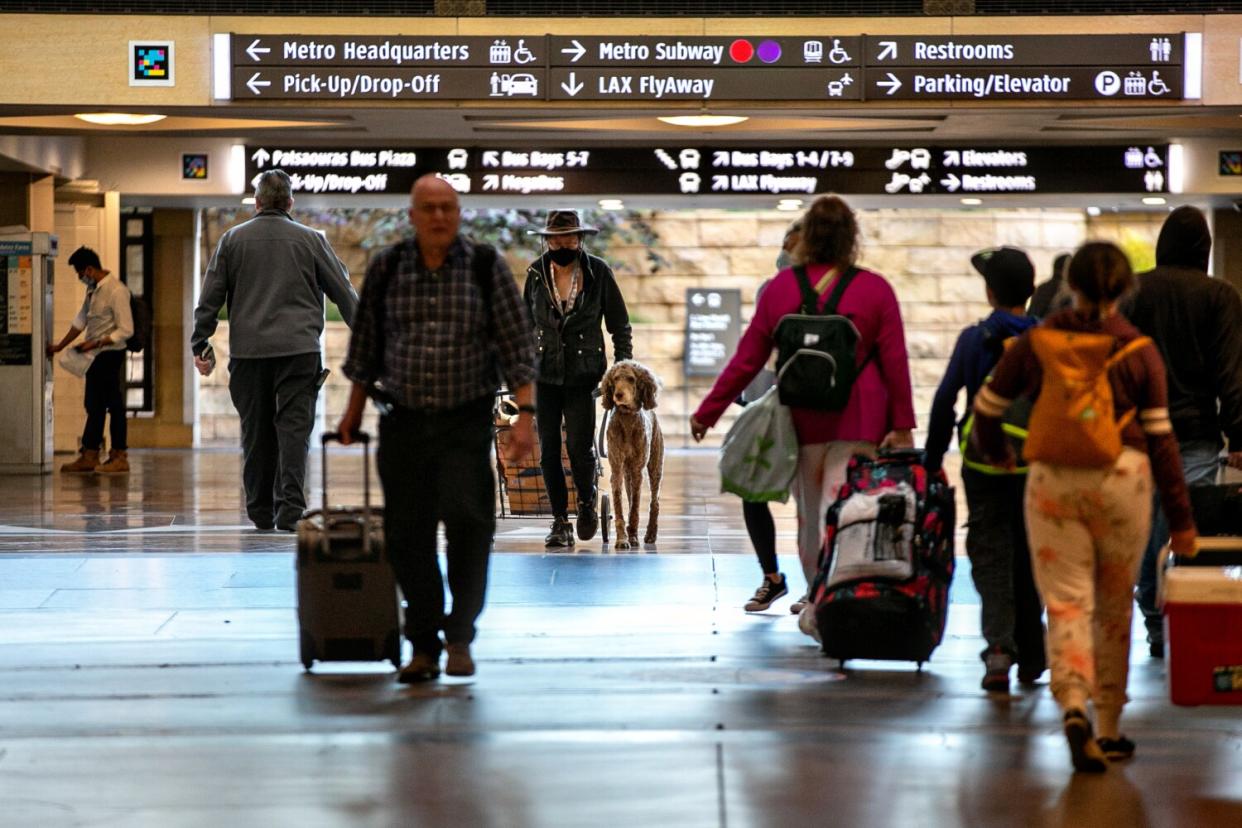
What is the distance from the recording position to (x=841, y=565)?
6793 millimetres

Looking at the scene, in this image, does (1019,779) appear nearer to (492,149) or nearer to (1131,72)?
(1131,72)

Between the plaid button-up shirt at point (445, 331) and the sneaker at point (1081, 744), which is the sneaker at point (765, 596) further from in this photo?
the sneaker at point (1081, 744)

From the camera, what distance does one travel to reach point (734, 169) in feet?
59.6

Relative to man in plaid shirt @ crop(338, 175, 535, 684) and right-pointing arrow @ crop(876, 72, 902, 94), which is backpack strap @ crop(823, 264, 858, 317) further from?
right-pointing arrow @ crop(876, 72, 902, 94)

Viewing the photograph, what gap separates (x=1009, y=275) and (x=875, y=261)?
20645 millimetres

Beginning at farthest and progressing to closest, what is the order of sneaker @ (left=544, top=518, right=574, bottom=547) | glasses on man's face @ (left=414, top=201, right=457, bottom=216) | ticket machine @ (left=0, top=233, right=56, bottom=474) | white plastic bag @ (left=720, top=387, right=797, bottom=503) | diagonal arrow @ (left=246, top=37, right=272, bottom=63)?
1. ticket machine @ (left=0, top=233, right=56, bottom=474)
2. diagonal arrow @ (left=246, top=37, right=272, bottom=63)
3. sneaker @ (left=544, top=518, right=574, bottom=547)
4. white plastic bag @ (left=720, top=387, right=797, bottom=503)
5. glasses on man's face @ (left=414, top=201, right=457, bottom=216)

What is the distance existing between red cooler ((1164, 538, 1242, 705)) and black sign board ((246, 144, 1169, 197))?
12.8 m

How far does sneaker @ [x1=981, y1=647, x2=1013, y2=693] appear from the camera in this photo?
6629mm

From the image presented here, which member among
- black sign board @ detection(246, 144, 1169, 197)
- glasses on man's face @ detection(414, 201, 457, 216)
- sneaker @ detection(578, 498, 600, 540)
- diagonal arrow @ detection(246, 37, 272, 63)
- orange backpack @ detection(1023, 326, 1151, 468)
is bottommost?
sneaker @ detection(578, 498, 600, 540)

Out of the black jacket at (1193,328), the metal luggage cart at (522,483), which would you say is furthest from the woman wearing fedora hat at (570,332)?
the black jacket at (1193,328)

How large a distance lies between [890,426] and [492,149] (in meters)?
11.4

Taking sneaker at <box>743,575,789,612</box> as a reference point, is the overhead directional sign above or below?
above

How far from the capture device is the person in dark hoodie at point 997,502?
6.71 m

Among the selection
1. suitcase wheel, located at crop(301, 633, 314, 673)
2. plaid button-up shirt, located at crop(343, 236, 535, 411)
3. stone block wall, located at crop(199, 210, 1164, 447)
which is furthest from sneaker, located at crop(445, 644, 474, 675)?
stone block wall, located at crop(199, 210, 1164, 447)
